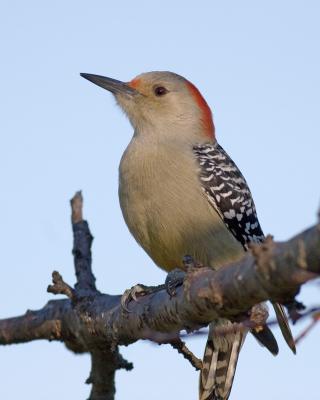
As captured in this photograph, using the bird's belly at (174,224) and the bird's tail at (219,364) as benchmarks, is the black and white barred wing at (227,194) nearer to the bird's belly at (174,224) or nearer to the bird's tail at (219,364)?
the bird's belly at (174,224)

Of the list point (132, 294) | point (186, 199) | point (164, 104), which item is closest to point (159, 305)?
point (132, 294)

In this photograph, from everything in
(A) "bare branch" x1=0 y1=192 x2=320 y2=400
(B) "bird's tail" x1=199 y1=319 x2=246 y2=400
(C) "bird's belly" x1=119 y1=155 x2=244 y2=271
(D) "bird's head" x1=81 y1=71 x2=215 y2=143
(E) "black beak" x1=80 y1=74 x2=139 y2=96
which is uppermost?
(E) "black beak" x1=80 y1=74 x2=139 y2=96

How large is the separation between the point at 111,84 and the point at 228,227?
8.12 ft

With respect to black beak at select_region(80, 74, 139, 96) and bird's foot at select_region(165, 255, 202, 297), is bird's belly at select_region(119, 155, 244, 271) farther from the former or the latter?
bird's foot at select_region(165, 255, 202, 297)

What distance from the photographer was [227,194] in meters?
8.45

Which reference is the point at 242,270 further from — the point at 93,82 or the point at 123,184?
the point at 93,82

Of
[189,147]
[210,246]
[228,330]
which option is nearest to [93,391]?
[210,246]

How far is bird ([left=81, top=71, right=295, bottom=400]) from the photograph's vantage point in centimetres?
770

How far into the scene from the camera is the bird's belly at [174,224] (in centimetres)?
766

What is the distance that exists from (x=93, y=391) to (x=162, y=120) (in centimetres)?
345

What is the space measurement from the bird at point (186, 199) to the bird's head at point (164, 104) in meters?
0.01

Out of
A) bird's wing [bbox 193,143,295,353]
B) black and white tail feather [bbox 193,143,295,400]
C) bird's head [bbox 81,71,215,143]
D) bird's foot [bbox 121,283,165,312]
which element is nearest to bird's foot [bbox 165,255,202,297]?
bird's foot [bbox 121,283,165,312]

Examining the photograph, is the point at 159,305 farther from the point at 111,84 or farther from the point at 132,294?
the point at 111,84

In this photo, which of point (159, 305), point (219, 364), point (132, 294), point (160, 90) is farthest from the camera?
point (160, 90)
